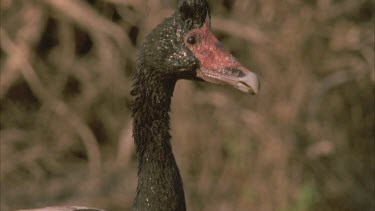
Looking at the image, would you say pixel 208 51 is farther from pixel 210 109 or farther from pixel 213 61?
pixel 210 109

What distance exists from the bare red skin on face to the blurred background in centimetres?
274

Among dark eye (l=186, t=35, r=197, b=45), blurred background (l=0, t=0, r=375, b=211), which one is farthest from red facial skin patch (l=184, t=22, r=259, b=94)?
blurred background (l=0, t=0, r=375, b=211)

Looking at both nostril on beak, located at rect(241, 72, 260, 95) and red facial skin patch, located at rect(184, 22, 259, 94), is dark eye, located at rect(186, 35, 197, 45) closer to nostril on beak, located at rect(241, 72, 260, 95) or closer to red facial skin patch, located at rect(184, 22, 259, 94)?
red facial skin patch, located at rect(184, 22, 259, 94)

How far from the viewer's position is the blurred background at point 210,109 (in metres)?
7.43

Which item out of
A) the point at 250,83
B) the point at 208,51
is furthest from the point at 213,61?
the point at 250,83

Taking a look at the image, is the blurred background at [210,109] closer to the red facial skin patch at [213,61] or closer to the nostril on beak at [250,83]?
the red facial skin patch at [213,61]

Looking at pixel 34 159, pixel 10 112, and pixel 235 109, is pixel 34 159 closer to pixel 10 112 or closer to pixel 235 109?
pixel 10 112

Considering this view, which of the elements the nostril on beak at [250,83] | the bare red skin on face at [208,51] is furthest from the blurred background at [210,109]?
the nostril on beak at [250,83]

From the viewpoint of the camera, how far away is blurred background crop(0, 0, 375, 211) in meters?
7.43

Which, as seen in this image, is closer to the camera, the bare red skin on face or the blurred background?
the bare red skin on face

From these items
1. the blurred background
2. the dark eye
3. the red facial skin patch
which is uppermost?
the blurred background

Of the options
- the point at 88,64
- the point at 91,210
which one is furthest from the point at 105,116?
the point at 91,210

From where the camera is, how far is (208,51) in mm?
4527

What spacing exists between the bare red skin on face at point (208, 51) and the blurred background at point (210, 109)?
274 centimetres
